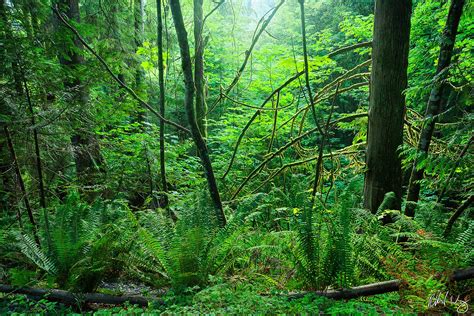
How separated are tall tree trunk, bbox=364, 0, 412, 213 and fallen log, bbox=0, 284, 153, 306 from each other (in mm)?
3141

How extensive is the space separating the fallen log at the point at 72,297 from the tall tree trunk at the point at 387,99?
314 centimetres

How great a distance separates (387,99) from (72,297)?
161 inches

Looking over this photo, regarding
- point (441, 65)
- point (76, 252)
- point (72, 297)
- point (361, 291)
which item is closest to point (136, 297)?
point (72, 297)

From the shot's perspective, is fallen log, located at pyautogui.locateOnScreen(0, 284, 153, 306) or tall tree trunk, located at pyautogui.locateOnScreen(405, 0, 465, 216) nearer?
fallen log, located at pyautogui.locateOnScreen(0, 284, 153, 306)

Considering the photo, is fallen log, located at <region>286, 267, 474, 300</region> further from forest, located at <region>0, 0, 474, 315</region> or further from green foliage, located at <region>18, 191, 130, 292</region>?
green foliage, located at <region>18, 191, 130, 292</region>

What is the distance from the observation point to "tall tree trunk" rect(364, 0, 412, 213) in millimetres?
3801

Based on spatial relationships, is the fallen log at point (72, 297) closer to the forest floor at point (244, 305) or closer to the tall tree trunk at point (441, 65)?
the forest floor at point (244, 305)

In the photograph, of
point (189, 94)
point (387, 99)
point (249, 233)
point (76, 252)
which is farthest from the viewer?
point (387, 99)

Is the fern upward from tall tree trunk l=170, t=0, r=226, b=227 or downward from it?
downward

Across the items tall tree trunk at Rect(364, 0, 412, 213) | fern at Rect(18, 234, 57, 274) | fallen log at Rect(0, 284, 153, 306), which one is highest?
tall tree trunk at Rect(364, 0, 412, 213)

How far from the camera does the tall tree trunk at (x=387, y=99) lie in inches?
150

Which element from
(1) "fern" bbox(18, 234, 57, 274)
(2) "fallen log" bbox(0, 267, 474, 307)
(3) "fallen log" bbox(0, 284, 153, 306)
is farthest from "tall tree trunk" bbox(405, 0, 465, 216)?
(1) "fern" bbox(18, 234, 57, 274)

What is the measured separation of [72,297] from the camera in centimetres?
271

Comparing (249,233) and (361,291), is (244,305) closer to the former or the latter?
(361,291)
